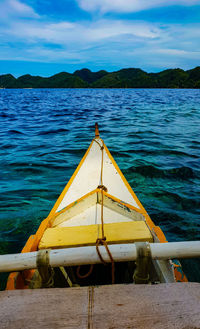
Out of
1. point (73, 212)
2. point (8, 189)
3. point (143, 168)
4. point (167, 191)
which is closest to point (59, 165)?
point (8, 189)

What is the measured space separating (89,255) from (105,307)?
1.06 feet

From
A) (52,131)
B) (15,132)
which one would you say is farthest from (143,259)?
(15,132)

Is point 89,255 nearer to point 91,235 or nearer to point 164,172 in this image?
point 91,235

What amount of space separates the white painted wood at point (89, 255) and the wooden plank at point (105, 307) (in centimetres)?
19

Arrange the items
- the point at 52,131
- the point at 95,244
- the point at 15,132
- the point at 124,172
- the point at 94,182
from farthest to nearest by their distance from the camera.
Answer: the point at 52,131
the point at 15,132
the point at 124,172
the point at 94,182
the point at 95,244

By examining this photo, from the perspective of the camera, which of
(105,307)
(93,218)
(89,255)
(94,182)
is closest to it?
(105,307)

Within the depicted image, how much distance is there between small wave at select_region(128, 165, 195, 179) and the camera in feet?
21.0

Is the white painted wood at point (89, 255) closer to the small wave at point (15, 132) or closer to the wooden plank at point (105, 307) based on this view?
the wooden plank at point (105, 307)

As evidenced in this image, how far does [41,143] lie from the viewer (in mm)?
10859

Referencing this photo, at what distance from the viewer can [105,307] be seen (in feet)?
4.07

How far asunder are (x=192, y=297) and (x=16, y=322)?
112cm

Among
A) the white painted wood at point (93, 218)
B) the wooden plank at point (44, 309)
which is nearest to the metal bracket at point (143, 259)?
the wooden plank at point (44, 309)

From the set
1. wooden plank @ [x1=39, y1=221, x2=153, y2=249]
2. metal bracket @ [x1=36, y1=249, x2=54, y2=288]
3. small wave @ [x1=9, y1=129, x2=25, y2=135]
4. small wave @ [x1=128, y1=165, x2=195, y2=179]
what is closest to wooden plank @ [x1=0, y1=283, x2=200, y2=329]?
metal bracket @ [x1=36, y1=249, x2=54, y2=288]

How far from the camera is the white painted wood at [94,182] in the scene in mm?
3617
